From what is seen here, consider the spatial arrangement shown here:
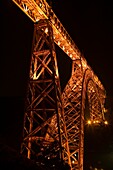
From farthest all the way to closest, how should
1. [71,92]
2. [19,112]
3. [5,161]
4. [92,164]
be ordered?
[19,112], [92,164], [71,92], [5,161]

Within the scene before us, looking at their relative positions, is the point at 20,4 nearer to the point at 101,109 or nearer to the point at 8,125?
the point at 8,125

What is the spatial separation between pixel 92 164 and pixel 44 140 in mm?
8631

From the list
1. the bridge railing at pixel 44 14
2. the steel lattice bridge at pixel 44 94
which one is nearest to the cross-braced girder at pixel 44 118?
the steel lattice bridge at pixel 44 94

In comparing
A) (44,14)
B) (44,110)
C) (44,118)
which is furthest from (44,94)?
(44,14)

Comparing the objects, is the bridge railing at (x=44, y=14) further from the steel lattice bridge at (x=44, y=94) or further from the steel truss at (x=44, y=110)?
the steel truss at (x=44, y=110)

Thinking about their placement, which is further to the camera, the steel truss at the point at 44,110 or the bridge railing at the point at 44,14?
the bridge railing at the point at 44,14

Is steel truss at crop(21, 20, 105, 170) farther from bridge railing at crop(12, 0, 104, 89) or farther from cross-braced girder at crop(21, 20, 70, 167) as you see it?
bridge railing at crop(12, 0, 104, 89)

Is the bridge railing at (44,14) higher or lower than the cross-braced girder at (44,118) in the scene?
higher

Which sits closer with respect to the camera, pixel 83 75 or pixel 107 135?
pixel 83 75

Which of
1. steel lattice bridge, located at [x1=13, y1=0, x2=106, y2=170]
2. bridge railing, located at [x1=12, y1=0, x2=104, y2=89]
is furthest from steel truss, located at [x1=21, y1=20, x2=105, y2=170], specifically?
bridge railing, located at [x1=12, y1=0, x2=104, y2=89]

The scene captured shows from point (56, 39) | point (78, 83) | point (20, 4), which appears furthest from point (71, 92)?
point (20, 4)

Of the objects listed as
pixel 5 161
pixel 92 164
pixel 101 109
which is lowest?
pixel 92 164

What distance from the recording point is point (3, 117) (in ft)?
69.5

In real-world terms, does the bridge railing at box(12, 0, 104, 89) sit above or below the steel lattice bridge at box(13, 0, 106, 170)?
above
